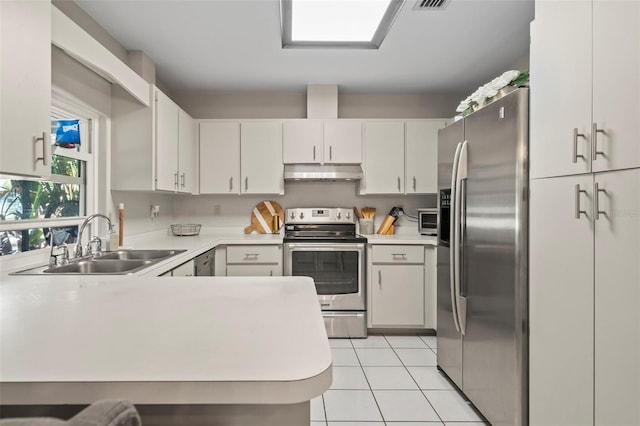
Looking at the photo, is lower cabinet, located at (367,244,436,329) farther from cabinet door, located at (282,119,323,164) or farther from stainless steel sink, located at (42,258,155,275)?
stainless steel sink, located at (42,258,155,275)

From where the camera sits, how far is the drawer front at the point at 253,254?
351cm

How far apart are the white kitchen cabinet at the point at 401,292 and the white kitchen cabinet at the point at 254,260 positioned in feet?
3.20

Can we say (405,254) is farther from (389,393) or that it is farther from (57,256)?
(57,256)

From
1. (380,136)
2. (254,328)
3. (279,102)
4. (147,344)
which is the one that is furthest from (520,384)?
(279,102)

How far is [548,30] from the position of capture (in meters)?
1.59

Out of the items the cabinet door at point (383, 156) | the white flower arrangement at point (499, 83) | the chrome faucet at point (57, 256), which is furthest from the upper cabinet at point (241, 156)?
the white flower arrangement at point (499, 83)

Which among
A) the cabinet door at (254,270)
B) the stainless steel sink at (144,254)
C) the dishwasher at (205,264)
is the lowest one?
the cabinet door at (254,270)

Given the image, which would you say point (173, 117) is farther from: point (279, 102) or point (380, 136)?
point (380, 136)

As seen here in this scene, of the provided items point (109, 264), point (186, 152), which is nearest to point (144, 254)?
point (109, 264)

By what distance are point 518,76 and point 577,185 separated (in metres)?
0.81

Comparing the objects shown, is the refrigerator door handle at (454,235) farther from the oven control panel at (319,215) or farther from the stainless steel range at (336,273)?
the oven control panel at (319,215)

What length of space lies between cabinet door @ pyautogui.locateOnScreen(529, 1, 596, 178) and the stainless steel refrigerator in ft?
0.30

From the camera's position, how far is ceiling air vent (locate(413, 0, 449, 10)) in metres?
2.26

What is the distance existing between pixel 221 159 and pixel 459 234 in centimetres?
250
